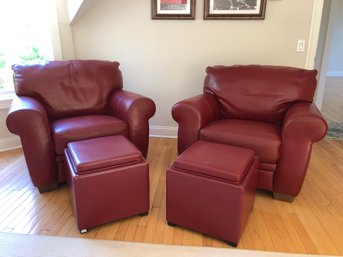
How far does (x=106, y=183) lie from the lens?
166 centimetres

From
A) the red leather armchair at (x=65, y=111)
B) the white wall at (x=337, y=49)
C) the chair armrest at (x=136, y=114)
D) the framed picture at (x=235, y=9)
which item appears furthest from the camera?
the white wall at (x=337, y=49)

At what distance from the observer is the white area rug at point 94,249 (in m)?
1.56

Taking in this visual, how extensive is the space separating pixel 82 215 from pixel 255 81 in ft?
5.74

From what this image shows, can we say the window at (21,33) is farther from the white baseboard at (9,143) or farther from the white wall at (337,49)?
the white wall at (337,49)

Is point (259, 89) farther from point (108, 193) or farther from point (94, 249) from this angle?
point (94, 249)

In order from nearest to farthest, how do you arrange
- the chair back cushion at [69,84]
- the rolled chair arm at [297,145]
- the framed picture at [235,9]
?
the rolled chair arm at [297,145] < the chair back cushion at [69,84] < the framed picture at [235,9]

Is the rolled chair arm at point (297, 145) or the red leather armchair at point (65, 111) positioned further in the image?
the red leather armchair at point (65, 111)

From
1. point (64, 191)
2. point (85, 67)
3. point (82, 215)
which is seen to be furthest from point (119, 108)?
point (82, 215)

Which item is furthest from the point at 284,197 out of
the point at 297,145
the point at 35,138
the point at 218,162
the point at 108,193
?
the point at 35,138

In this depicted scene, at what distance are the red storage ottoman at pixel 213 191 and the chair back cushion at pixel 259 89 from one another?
0.75m

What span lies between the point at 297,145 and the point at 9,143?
9.07 ft

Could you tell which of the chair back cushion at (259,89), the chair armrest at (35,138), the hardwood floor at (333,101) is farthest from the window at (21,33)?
the hardwood floor at (333,101)

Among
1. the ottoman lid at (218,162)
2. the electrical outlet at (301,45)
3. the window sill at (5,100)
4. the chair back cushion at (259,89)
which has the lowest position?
the ottoman lid at (218,162)

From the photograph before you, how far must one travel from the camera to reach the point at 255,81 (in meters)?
2.44
